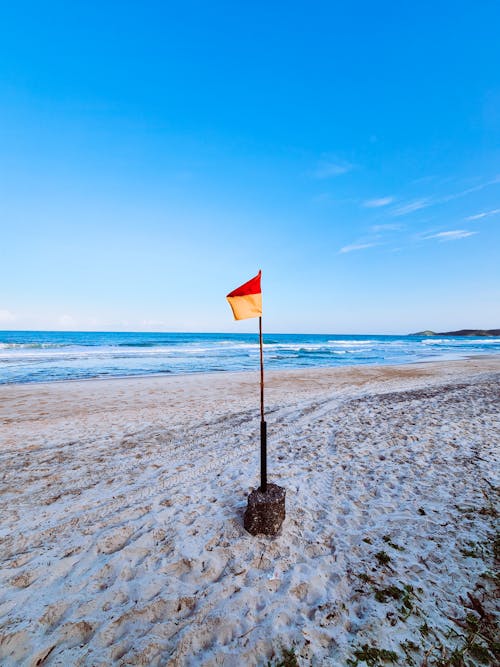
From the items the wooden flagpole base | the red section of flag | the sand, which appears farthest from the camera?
the wooden flagpole base

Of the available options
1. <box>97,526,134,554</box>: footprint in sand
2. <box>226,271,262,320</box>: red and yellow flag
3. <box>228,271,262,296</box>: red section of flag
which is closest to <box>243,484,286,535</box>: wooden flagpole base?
<box>97,526,134,554</box>: footprint in sand

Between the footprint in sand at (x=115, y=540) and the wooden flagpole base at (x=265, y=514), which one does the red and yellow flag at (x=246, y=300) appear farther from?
the footprint in sand at (x=115, y=540)

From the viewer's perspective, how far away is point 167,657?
2498 millimetres

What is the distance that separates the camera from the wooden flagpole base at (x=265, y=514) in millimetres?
4008

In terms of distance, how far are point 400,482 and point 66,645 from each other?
17.0 ft

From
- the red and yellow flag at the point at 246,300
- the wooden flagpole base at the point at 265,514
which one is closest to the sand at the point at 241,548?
the wooden flagpole base at the point at 265,514

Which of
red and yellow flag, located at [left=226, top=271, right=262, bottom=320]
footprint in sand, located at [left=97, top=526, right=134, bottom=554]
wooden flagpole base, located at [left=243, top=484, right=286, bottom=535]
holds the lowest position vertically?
footprint in sand, located at [left=97, top=526, right=134, bottom=554]

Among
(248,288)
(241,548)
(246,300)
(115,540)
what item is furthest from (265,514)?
(248,288)

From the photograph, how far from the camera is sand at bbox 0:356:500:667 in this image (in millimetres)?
2629

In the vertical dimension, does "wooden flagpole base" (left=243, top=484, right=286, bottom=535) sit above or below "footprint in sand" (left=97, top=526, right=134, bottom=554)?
above

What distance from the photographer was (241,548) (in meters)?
3.76

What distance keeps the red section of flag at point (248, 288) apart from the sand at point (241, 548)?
3.25 metres

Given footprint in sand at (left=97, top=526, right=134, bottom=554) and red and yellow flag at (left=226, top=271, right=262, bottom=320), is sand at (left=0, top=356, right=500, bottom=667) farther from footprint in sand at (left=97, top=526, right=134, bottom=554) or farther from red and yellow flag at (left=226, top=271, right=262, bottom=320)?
red and yellow flag at (left=226, top=271, right=262, bottom=320)

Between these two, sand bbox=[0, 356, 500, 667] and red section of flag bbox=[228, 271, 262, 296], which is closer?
sand bbox=[0, 356, 500, 667]
